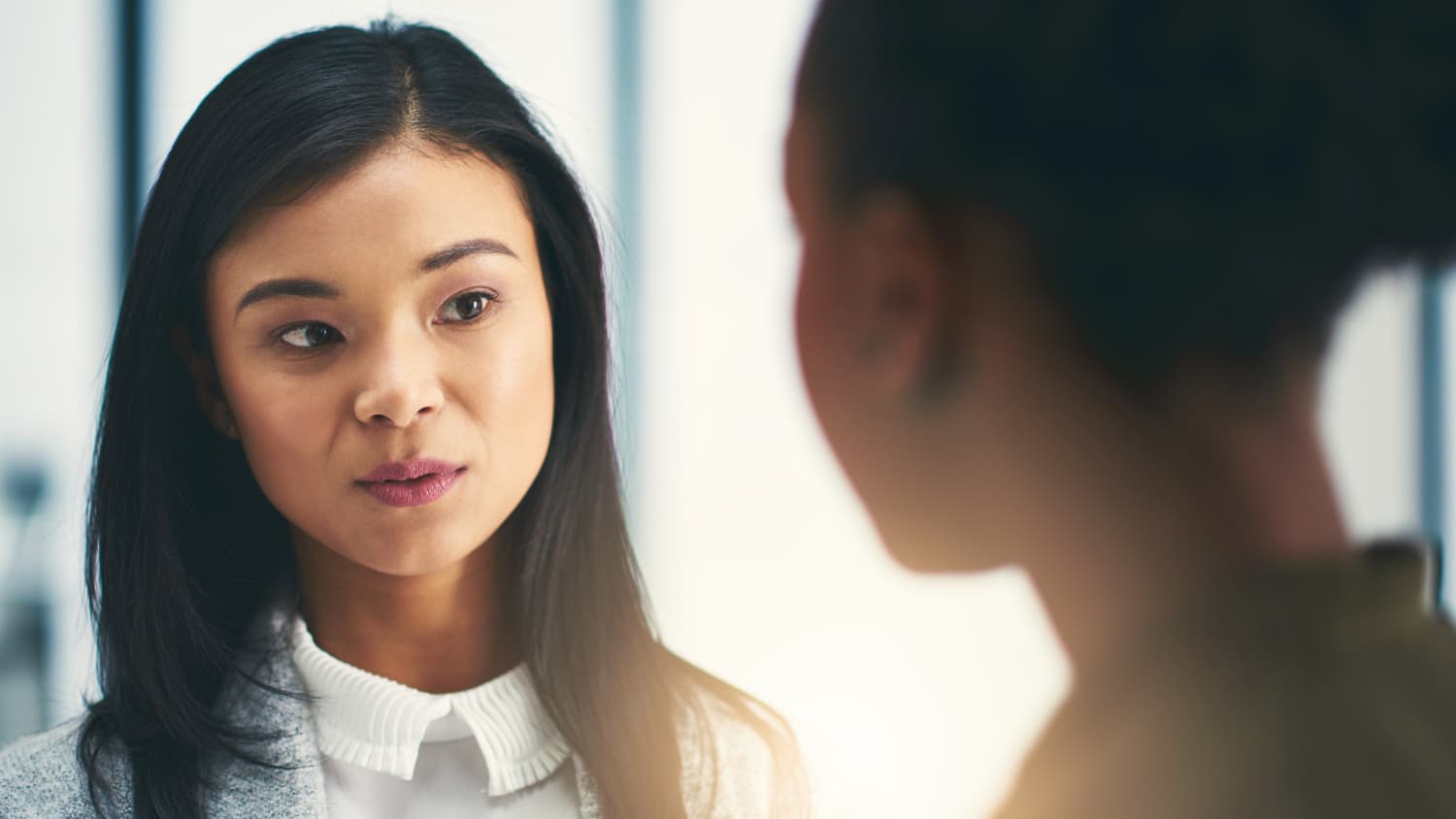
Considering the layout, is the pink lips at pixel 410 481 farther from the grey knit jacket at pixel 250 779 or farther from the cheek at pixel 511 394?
the grey knit jacket at pixel 250 779

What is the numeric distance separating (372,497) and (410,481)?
0.02 m

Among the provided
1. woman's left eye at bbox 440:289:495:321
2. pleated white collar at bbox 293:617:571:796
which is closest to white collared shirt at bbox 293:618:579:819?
pleated white collar at bbox 293:617:571:796

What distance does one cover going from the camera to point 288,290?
715 millimetres

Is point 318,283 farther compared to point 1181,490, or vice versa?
point 318,283

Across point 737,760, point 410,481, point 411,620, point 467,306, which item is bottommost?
point 737,760

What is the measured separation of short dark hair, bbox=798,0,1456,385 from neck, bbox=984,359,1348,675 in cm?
1

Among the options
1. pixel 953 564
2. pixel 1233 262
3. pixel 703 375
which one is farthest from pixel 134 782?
pixel 703 375

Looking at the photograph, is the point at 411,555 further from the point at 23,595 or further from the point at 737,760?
the point at 23,595

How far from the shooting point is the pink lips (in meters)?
0.72

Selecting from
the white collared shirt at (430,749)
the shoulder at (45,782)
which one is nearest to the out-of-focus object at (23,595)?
the shoulder at (45,782)

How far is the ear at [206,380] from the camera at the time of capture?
80 centimetres

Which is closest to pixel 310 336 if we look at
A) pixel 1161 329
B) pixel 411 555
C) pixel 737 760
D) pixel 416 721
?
pixel 411 555

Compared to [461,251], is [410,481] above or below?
below

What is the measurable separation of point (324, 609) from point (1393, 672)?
0.70 m
